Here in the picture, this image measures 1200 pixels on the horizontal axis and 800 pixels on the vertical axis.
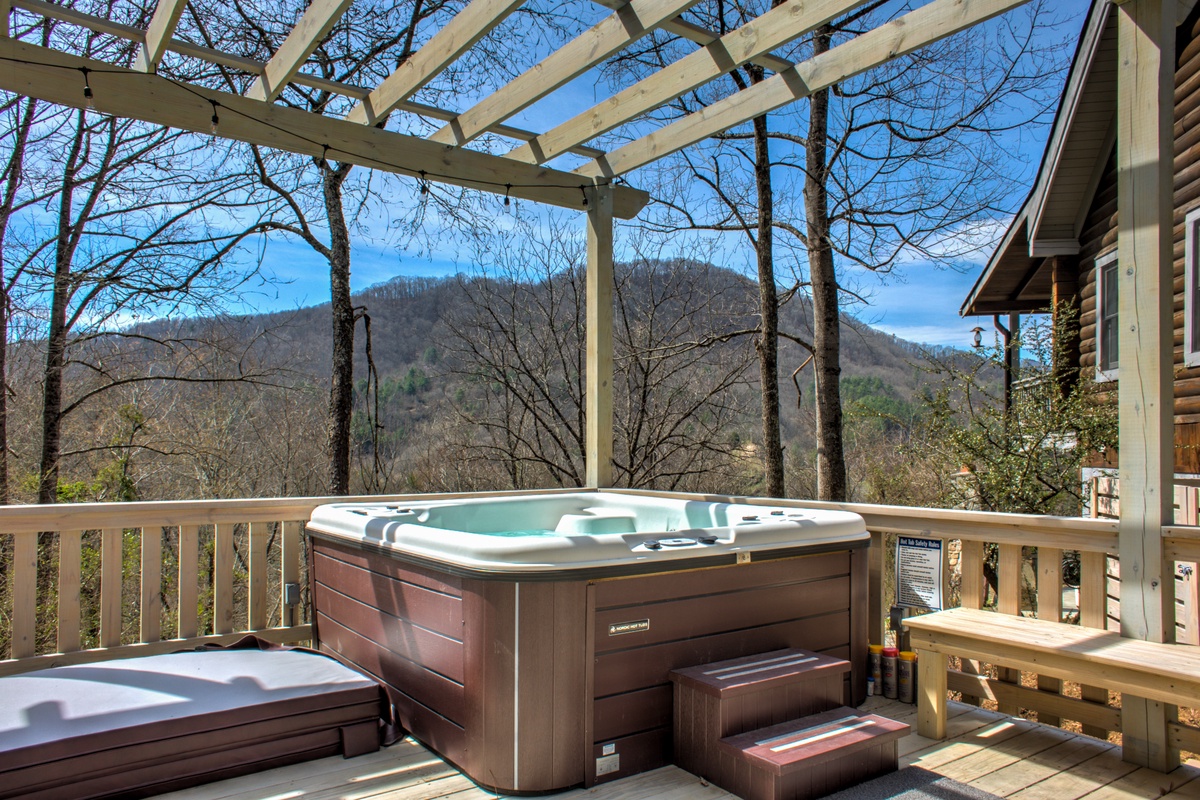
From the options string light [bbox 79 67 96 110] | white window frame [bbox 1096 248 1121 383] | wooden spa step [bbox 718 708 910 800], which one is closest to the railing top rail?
string light [bbox 79 67 96 110]

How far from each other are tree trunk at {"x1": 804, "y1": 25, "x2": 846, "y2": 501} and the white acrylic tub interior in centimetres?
264

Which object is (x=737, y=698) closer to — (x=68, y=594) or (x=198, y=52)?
(x=68, y=594)

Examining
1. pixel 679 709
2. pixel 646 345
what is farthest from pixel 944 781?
pixel 646 345

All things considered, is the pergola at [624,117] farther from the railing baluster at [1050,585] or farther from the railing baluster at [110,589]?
the railing baluster at [110,589]

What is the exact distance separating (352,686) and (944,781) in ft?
5.88

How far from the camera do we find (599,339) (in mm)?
4344

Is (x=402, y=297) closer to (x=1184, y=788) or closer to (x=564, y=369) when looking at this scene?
(x=564, y=369)

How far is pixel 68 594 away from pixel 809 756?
8.99 feet

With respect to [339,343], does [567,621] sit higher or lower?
lower

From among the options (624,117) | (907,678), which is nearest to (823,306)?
(624,117)

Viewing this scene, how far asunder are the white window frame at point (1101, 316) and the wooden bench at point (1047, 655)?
478 cm

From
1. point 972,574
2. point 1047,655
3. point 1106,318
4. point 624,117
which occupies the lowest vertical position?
point 1047,655

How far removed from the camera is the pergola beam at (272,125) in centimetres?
291

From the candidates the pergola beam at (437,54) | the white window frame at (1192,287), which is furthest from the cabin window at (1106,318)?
the pergola beam at (437,54)
